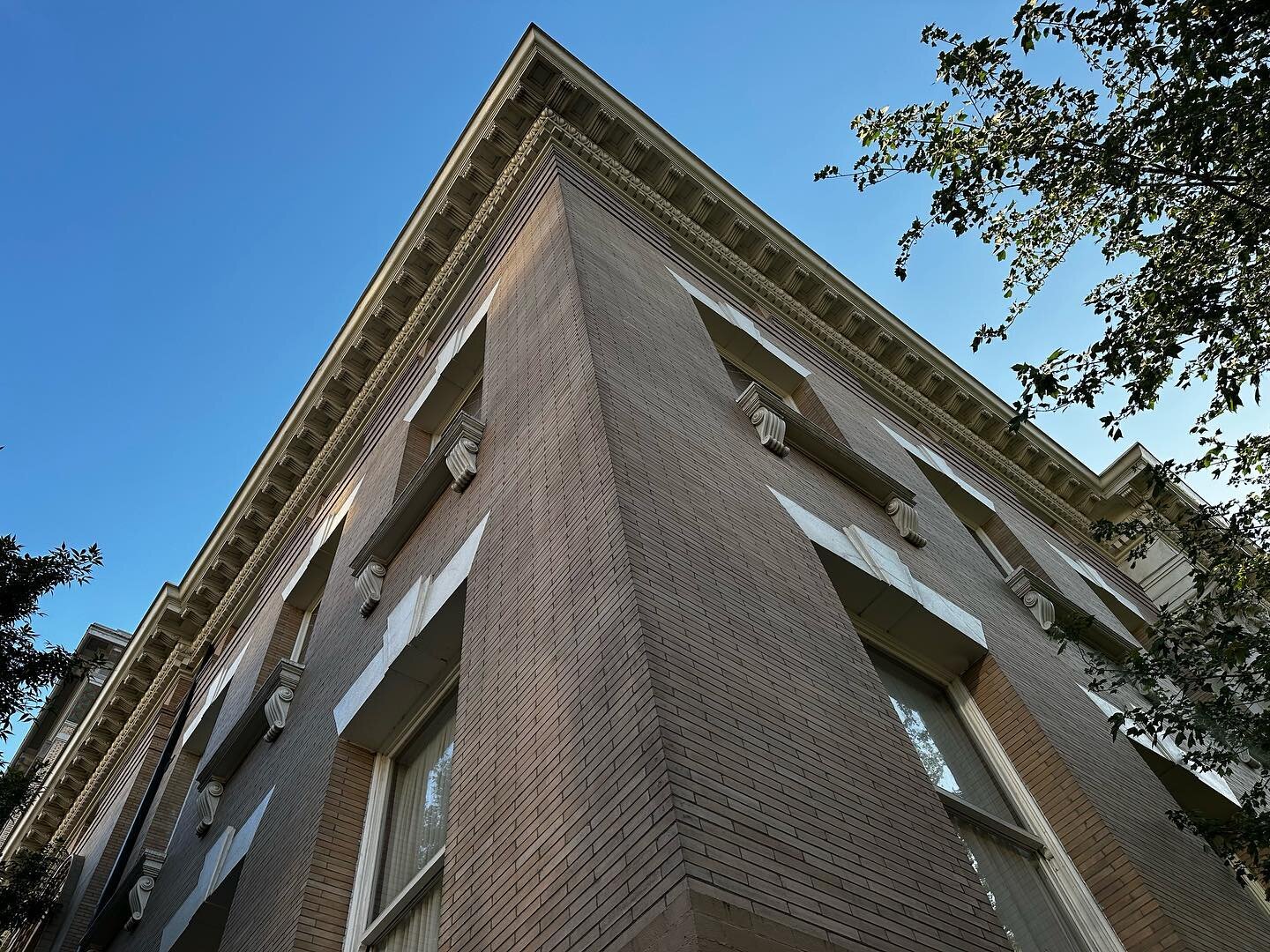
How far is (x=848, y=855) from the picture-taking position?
5004mm

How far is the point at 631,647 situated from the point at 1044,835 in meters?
4.30

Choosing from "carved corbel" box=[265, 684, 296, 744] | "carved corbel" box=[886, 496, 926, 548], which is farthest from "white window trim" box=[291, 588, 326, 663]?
"carved corbel" box=[886, 496, 926, 548]

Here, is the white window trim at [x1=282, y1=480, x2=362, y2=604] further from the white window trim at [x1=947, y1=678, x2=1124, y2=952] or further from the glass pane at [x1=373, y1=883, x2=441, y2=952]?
the white window trim at [x1=947, y1=678, x2=1124, y2=952]

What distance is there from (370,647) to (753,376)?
6.10 m

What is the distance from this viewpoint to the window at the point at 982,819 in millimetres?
6965

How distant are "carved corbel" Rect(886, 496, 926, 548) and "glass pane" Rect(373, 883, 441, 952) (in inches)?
230

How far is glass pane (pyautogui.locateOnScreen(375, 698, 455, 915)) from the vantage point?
7574 mm

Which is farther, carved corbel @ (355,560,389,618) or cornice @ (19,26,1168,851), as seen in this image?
cornice @ (19,26,1168,851)

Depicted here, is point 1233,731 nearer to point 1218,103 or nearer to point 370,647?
point 1218,103

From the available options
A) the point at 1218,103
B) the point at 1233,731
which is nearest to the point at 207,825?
the point at 1233,731

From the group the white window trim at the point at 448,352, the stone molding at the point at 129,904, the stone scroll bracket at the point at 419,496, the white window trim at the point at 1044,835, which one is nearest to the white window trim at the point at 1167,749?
the white window trim at the point at 1044,835

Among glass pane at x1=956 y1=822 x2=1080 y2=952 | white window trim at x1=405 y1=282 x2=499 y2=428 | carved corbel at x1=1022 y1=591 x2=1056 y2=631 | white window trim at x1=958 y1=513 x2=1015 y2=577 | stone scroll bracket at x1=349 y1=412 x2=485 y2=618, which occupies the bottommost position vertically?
glass pane at x1=956 y1=822 x2=1080 y2=952

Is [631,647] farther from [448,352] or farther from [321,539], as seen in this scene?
[321,539]

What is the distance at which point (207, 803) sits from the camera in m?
12.0
